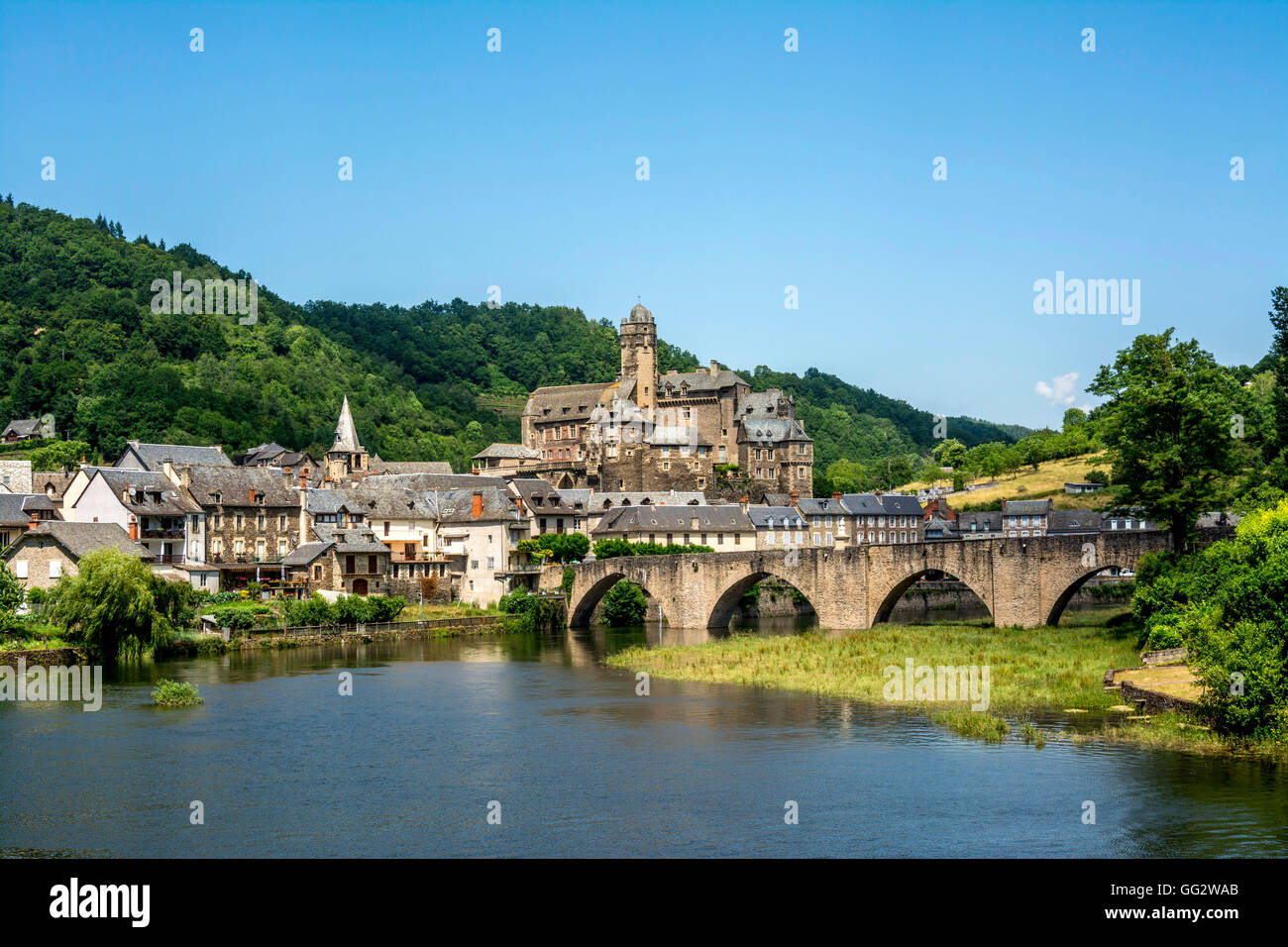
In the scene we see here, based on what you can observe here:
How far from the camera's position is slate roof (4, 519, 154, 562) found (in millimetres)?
63562

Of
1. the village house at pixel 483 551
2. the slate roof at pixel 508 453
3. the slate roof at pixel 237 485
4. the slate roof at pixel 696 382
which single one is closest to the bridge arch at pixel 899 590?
the village house at pixel 483 551

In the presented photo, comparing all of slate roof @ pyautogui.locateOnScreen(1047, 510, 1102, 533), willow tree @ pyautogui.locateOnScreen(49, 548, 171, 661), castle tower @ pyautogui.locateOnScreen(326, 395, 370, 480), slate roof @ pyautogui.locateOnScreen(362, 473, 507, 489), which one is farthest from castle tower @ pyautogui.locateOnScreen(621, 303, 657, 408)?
willow tree @ pyautogui.locateOnScreen(49, 548, 171, 661)

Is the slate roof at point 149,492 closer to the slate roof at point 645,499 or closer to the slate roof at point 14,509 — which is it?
the slate roof at point 14,509

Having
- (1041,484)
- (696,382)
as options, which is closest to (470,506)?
(696,382)

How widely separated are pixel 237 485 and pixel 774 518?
150 feet

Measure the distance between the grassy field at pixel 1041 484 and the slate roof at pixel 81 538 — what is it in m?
87.4

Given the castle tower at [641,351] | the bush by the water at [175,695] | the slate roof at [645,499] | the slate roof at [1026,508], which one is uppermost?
the castle tower at [641,351]

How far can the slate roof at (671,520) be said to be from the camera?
97125mm

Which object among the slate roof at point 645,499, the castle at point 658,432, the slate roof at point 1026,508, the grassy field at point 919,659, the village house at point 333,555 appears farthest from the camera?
the castle at point 658,432

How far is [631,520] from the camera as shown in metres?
97.3

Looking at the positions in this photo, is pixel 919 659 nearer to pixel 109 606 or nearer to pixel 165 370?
pixel 109 606

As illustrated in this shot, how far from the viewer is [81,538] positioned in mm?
65500

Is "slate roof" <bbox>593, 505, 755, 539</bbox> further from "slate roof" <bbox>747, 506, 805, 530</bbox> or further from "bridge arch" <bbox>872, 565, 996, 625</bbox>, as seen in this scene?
"bridge arch" <bbox>872, 565, 996, 625</bbox>
